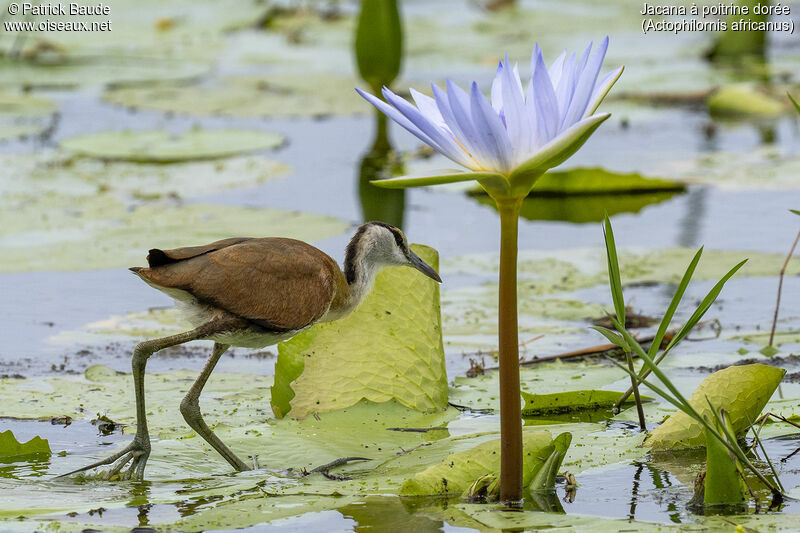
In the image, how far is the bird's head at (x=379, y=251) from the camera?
3.73 m

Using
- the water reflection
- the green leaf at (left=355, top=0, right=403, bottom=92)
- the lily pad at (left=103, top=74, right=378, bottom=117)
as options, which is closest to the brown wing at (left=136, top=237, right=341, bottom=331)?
the water reflection

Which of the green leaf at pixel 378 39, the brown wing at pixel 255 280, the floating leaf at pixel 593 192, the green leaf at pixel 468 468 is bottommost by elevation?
the green leaf at pixel 468 468

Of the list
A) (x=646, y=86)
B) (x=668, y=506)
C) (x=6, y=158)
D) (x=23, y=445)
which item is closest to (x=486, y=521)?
(x=668, y=506)

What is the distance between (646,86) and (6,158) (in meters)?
5.40

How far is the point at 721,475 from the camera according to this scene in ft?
8.66

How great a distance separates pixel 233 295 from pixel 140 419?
17.1 inches

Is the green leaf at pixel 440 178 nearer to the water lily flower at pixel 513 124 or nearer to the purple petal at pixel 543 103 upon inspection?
the water lily flower at pixel 513 124

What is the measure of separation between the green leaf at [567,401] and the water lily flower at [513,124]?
3.57 ft

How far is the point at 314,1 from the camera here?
51.8 feet

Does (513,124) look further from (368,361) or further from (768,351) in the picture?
(768,351)

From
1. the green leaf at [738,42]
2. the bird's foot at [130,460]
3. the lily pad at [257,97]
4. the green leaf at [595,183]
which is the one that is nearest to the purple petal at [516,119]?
the bird's foot at [130,460]

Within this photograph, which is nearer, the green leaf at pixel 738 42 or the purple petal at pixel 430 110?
the purple petal at pixel 430 110

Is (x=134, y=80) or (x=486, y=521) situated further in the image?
(x=134, y=80)

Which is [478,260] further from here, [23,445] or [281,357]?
[23,445]
